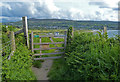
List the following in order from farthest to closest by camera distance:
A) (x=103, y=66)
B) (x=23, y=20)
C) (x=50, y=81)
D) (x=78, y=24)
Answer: (x=78, y=24), (x=23, y=20), (x=50, y=81), (x=103, y=66)

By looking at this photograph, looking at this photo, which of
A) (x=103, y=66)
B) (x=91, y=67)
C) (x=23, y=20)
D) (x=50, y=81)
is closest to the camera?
(x=103, y=66)

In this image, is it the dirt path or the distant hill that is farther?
the distant hill

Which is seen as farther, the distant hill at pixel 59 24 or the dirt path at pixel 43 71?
the distant hill at pixel 59 24

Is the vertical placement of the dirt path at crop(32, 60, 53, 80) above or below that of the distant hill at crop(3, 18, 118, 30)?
below

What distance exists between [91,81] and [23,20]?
4.15 meters

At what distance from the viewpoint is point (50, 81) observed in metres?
4.14

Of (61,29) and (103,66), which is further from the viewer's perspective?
(61,29)

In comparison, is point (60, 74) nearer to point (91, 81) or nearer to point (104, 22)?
point (91, 81)

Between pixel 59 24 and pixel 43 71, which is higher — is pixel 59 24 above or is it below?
above

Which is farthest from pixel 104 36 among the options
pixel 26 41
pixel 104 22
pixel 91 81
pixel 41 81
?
pixel 26 41

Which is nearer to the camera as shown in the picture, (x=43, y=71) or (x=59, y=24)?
(x=43, y=71)

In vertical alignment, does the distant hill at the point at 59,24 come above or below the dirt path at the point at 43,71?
above

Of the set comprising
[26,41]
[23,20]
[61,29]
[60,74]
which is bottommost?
[60,74]

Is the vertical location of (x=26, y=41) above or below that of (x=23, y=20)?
below
